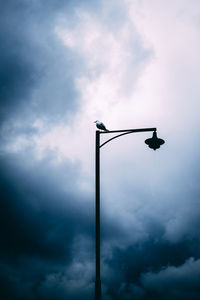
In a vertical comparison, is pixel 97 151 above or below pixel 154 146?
below

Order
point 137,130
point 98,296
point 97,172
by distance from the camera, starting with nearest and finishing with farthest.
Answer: point 98,296 → point 97,172 → point 137,130

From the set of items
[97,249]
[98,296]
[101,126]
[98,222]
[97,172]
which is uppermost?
[101,126]

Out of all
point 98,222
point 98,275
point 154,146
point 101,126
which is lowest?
point 98,275

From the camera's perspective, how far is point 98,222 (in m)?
8.10

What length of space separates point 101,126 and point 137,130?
2365 mm

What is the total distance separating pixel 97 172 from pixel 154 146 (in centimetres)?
260

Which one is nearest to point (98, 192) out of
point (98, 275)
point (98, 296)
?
point (98, 275)

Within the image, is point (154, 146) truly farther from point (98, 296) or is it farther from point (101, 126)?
point (98, 296)

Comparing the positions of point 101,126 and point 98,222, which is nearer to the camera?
point 98,222

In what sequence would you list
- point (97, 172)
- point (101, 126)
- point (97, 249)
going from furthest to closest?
1. point (101, 126)
2. point (97, 172)
3. point (97, 249)

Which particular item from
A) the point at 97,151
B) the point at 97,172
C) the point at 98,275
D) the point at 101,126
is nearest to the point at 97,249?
the point at 98,275

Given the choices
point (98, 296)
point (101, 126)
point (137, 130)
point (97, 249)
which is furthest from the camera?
point (101, 126)

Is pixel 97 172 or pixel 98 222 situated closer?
pixel 98 222

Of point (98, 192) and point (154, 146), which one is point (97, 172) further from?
point (154, 146)
